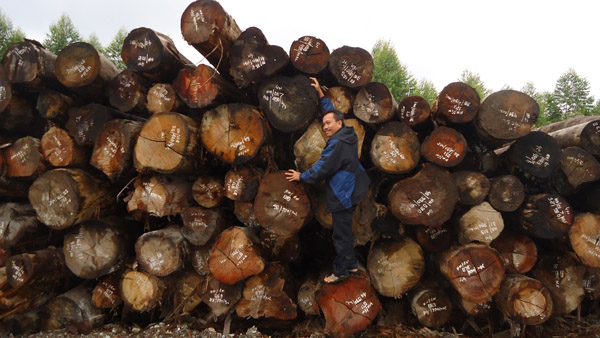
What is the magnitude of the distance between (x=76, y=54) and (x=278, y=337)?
3770mm

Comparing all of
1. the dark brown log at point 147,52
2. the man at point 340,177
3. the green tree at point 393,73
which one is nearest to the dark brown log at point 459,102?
the man at point 340,177

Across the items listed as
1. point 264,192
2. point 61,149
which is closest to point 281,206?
point 264,192

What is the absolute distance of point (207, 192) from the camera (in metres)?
3.20

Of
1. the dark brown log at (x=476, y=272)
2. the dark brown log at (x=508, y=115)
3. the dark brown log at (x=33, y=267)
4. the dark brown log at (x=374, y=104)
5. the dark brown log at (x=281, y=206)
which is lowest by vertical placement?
the dark brown log at (x=476, y=272)

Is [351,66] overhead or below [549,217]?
overhead

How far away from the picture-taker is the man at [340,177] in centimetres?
268

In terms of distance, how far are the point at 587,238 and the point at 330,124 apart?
2.88 metres

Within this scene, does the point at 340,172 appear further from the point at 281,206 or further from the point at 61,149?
the point at 61,149

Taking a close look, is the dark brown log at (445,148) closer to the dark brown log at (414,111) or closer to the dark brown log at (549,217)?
the dark brown log at (414,111)

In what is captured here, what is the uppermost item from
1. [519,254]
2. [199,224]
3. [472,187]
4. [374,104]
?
[374,104]

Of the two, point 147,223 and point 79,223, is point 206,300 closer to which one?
point 147,223

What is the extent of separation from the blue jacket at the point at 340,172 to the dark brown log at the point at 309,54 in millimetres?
706

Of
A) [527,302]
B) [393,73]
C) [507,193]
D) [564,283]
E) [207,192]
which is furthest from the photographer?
[393,73]

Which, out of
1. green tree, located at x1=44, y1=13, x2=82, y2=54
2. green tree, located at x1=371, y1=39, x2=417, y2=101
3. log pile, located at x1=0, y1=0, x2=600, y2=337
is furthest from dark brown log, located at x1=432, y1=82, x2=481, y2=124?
green tree, located at x1=44, y1=13, x2=82, y2=54
